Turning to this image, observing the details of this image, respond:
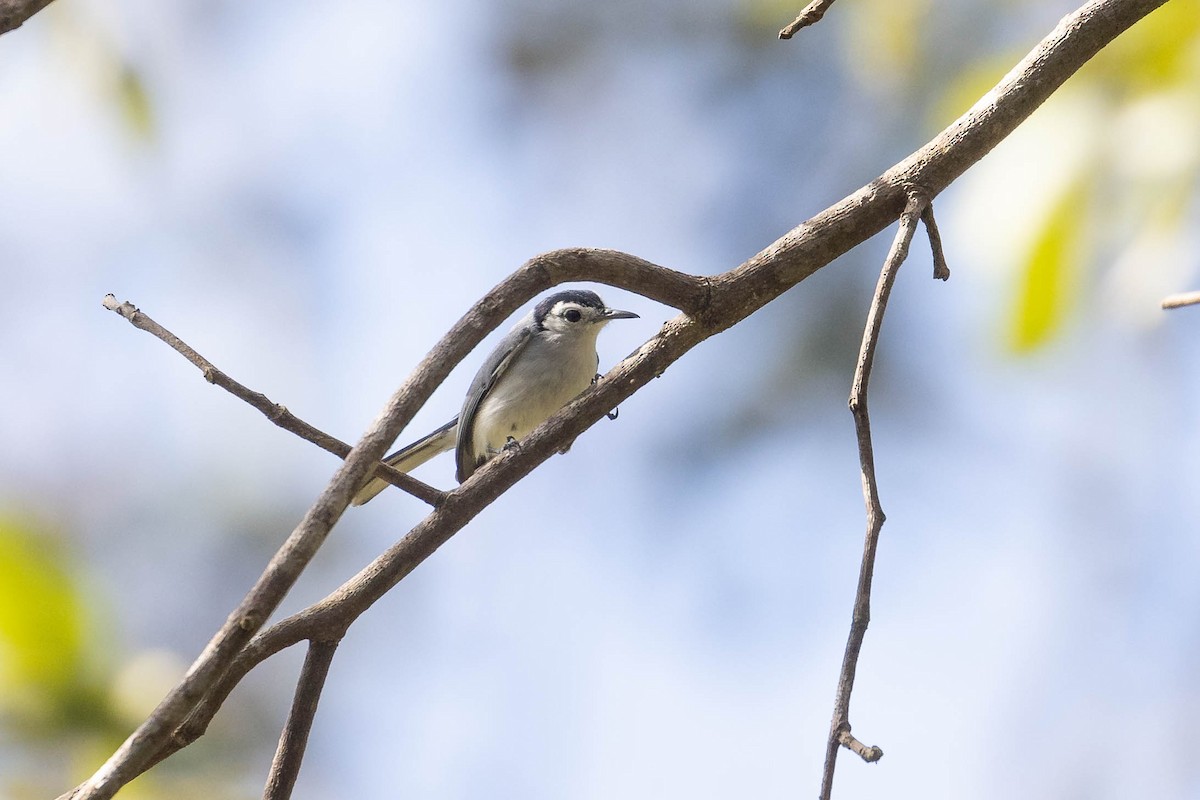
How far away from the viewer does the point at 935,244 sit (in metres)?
2.18

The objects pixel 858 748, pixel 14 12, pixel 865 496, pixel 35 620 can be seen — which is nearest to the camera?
pixel 858 748

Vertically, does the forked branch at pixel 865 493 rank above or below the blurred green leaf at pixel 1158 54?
below

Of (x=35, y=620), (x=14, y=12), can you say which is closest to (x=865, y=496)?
(x=14, y=12)

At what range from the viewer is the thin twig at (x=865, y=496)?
5.11 feet

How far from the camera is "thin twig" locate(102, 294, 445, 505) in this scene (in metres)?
1.78

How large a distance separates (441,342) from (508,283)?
0.16 metres

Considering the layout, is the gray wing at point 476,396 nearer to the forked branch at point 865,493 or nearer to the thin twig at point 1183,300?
the forked branch at point 865,493

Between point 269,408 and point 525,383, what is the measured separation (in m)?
2.58

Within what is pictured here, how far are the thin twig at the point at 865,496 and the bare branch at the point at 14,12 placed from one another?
1.44 m

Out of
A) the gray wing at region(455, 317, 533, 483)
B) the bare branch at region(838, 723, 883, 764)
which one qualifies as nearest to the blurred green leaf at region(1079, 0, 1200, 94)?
the gray wing at region(455, 317, 533, 483)

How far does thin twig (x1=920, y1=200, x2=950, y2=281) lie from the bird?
2253 mm

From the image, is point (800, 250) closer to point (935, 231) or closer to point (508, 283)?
point (935, 231)

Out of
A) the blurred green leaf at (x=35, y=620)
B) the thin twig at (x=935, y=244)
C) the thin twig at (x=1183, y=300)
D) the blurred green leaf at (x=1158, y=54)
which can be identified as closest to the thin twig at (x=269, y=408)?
the thin twig at (x=935, y=244)

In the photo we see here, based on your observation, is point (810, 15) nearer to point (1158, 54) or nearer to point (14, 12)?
point (14, 12)
